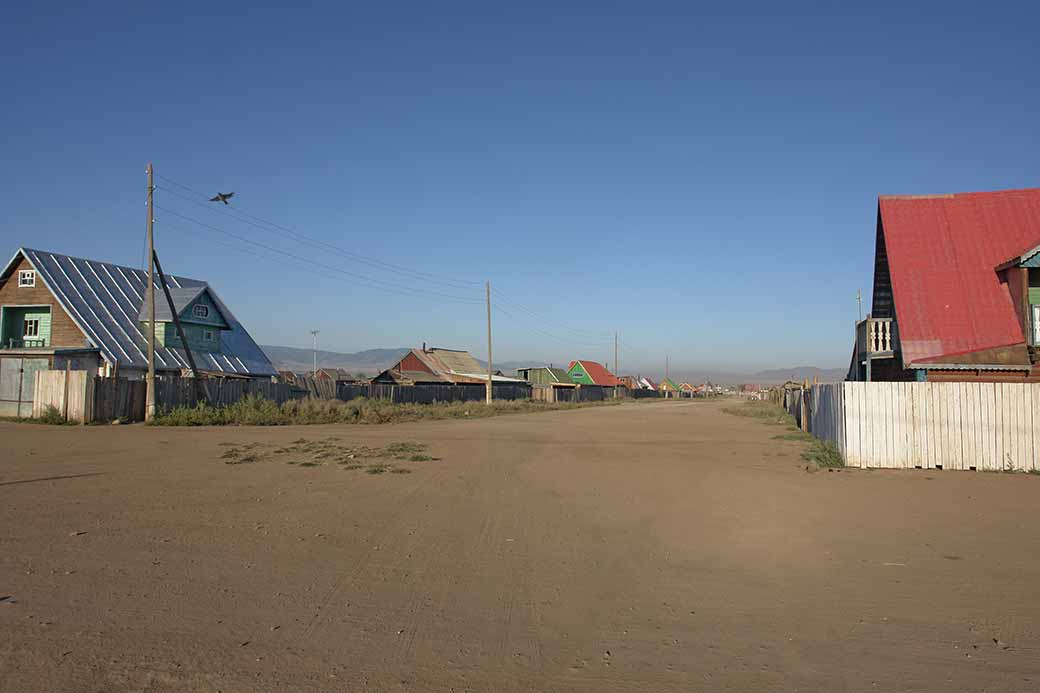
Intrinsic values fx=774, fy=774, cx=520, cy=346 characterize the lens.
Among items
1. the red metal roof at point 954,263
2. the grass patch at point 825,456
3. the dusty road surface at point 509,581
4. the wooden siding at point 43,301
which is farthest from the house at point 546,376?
the dusty road surface at point 509,581

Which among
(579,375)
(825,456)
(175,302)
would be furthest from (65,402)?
(579,375)

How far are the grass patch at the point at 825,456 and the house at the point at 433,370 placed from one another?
162 feet

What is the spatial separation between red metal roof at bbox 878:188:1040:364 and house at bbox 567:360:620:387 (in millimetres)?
72232

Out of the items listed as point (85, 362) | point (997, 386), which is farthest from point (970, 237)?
point (85, 362)

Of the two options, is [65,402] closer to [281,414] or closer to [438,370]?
[281,414]

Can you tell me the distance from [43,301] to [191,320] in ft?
21.6

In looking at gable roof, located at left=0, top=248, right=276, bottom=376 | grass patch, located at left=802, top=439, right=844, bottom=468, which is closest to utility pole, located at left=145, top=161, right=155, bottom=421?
gable roof, located at left=0, top=248, right=276, bottom=376

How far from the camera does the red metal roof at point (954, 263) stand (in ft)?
63.7

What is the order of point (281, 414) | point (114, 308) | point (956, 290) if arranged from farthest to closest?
point (114, 308) < point (281, 414) < point (956, 290)

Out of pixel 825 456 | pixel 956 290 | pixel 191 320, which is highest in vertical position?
pixel 191 320

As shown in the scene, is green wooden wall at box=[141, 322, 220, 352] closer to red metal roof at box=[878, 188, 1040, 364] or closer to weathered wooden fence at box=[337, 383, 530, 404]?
weathered wooden fence at box=[337, 383, 530, 404]

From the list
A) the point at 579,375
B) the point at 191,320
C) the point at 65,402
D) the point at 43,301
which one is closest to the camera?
the point at 65,402

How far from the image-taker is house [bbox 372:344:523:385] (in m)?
Result: 66.2

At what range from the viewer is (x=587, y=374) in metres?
99.4
